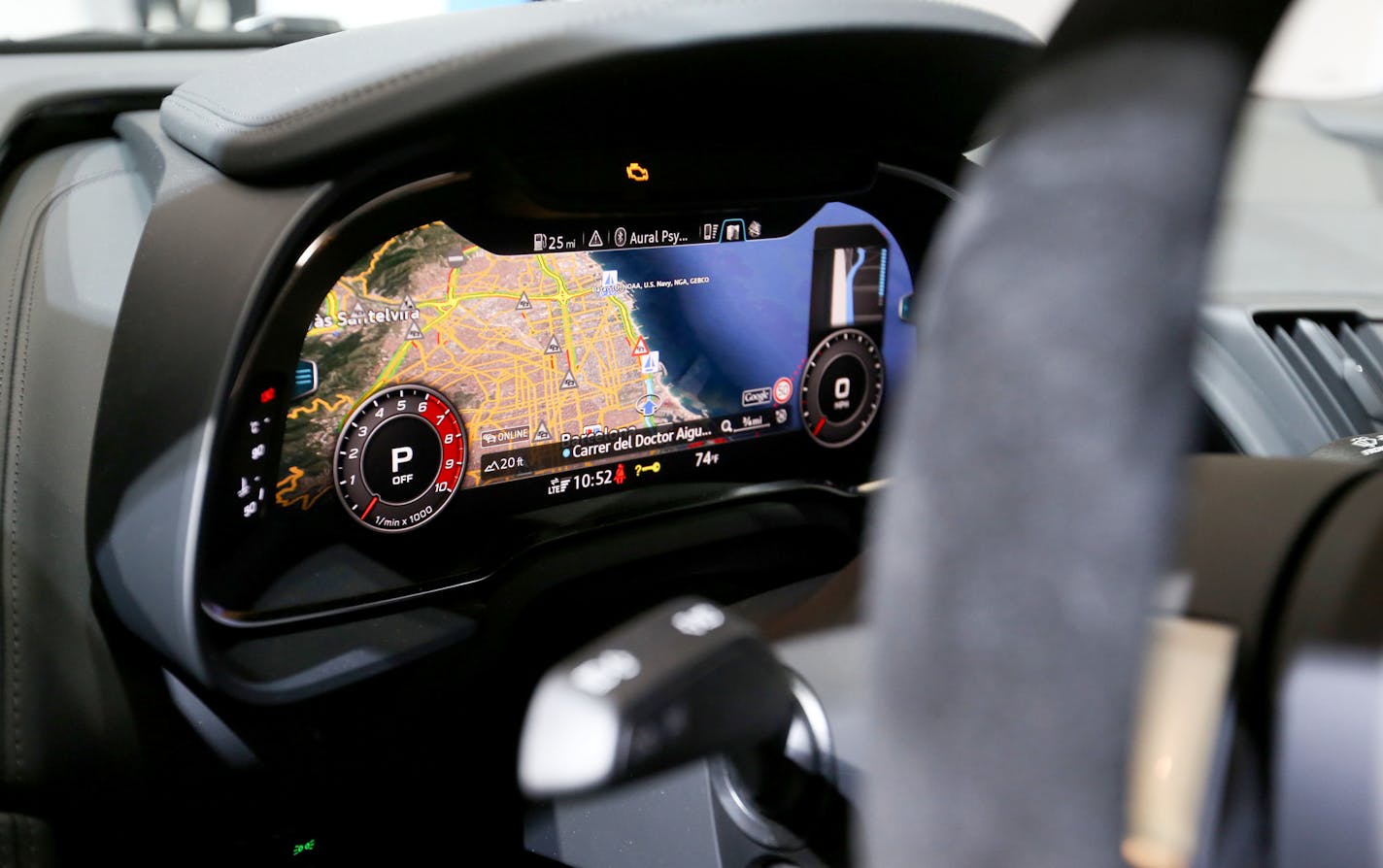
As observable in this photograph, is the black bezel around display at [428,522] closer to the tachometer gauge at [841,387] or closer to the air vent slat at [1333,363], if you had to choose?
the tachometer gauge at [841,387]

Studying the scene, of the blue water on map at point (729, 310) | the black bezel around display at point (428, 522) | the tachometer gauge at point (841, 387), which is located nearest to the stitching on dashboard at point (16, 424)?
the black bezel around display at point (428, 522)

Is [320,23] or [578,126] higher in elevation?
[320,23]

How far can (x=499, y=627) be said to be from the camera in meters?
1.52

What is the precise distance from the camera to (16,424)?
4.30ft

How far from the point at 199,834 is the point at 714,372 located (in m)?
0.88

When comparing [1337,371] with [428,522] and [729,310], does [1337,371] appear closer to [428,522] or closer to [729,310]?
[729,310]

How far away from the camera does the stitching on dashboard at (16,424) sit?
1.31 metres

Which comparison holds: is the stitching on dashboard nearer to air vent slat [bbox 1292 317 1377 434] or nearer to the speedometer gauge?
the speedometer gauge

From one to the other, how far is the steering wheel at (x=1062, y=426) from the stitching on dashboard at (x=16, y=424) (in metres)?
1.18

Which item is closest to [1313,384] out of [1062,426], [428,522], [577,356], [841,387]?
[841,387]

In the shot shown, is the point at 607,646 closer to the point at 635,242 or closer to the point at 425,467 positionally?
the point at 425,467

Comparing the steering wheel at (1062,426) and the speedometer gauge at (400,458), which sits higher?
the steering wheel at (1062,426)

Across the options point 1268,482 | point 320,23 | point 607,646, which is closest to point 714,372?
point 320,23

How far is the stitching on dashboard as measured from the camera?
131 cm
